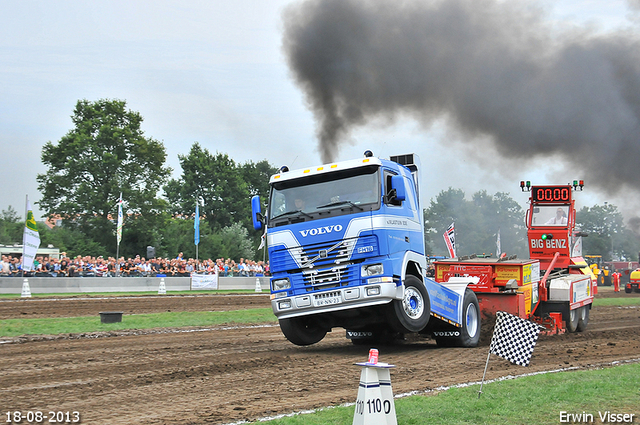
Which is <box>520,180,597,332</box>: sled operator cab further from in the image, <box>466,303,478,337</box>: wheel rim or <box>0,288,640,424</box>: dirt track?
<box>466,303,478,337</box>: wheel rim

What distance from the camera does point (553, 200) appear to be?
1797cm

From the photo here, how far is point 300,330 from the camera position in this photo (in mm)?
11344

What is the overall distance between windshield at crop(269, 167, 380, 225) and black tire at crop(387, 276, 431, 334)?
5.38 ft

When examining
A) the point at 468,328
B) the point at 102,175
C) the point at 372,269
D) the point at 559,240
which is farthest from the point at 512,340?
the point at 102,175

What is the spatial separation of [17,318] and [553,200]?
15561 mm

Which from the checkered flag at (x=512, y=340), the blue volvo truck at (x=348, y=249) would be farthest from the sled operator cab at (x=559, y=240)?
the checkered flag at (x=512, y=340)

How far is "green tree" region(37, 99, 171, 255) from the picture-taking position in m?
52.4

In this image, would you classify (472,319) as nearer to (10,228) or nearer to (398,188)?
(398,188)

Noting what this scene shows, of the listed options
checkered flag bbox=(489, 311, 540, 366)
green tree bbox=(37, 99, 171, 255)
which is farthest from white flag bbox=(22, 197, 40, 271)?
green tree bbox=(37, 99, 171, 255)

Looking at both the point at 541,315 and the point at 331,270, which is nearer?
the point at 331,270

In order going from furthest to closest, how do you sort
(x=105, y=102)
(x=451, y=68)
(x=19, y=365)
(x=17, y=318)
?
(x=105, y=102) < (x=451, y=68) < (x=17, y=318) < (x=19, y=365)

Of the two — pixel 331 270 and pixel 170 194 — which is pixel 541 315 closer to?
pixel 331 270

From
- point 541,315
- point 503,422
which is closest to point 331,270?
point 503,422

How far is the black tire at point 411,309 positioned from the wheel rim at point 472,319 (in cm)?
188
